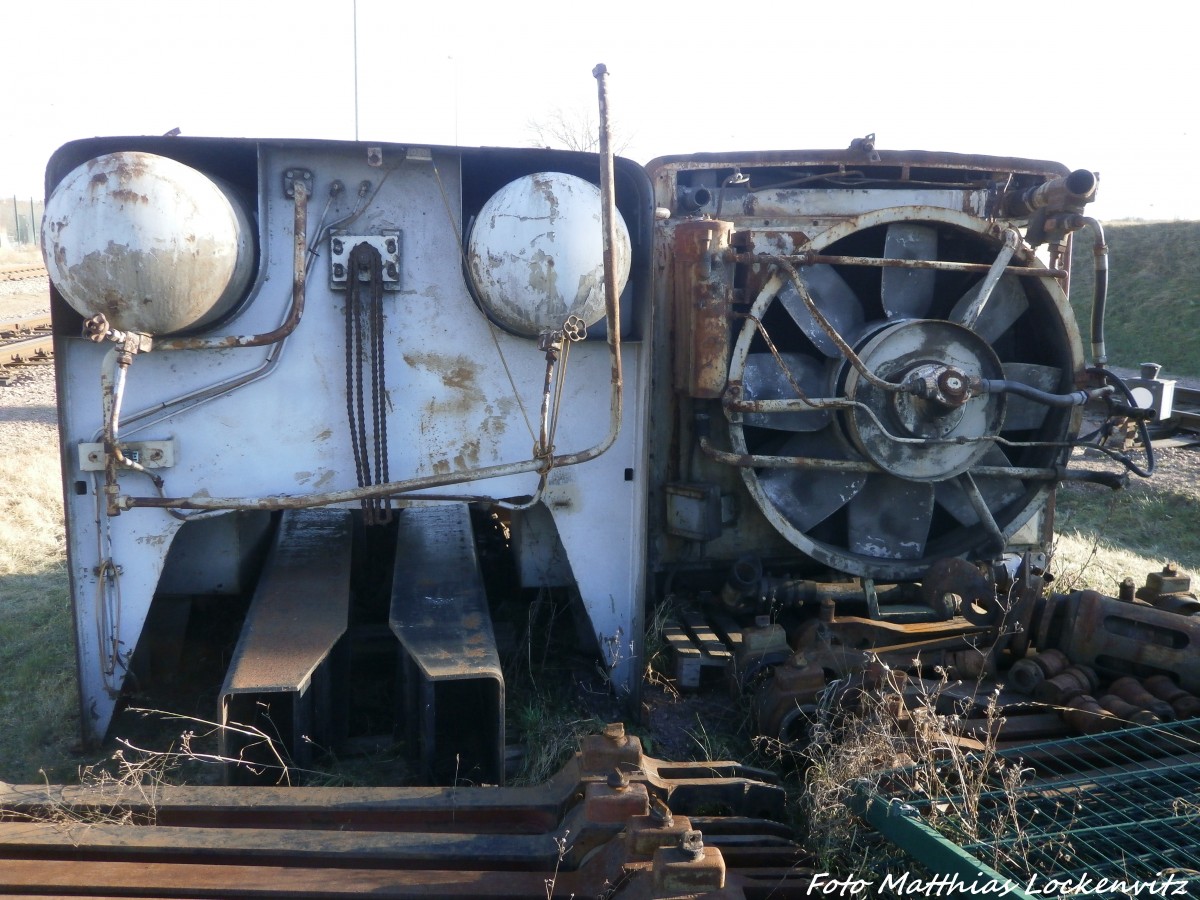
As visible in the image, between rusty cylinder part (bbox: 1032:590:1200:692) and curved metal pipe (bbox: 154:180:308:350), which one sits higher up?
curved metal pipe (bbox: 154:180:308:350)

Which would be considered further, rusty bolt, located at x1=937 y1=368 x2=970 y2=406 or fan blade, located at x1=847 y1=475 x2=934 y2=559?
fan blade, located at x1=847 y1=475 x2=934 y2=559

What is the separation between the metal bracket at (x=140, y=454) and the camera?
3.35 m

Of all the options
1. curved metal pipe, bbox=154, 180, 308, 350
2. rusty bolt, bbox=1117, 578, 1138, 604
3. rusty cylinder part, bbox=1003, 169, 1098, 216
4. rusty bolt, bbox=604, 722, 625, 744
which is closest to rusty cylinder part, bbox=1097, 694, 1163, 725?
rusty bolt, bbox=1117, 578, 1138, 604

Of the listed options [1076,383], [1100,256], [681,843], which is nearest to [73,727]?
[681,843]

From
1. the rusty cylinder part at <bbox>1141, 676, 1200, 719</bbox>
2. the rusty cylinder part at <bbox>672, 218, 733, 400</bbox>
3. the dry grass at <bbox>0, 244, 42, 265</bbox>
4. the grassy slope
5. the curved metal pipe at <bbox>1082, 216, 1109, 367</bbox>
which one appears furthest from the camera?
the dry grass at <bbox>0, 244, 42, 265</bbox>

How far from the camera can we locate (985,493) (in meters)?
4.85

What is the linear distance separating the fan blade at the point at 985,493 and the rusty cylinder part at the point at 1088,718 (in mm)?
1496

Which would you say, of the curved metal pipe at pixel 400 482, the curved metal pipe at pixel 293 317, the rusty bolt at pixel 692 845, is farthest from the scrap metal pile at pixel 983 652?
the curved metal pipe at pixel 293 317

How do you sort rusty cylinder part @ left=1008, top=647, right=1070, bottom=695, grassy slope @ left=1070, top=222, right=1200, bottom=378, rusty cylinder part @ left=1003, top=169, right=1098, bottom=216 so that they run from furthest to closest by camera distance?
grassy slope @ left=1070, top=222, right=1200, bottom=378, rusty cylinder part @ left=1003, top=169, right=1098, bottom=216, rusty cylinder part @ left=1008, top=647, right=1070, bottom=695

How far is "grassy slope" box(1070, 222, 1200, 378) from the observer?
18.5 m

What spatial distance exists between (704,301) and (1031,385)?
5.91 feet

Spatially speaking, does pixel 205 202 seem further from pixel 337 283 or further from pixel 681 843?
pixel 681 843

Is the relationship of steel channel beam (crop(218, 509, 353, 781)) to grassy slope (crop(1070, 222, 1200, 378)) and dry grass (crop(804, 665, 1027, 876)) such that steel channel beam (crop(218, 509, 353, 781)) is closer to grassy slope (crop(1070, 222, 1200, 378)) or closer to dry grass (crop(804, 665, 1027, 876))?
dry grass (crop(804, 665, 1027, 876))

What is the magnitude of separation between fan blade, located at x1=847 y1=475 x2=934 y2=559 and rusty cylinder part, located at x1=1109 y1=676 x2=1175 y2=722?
49.7 inches
